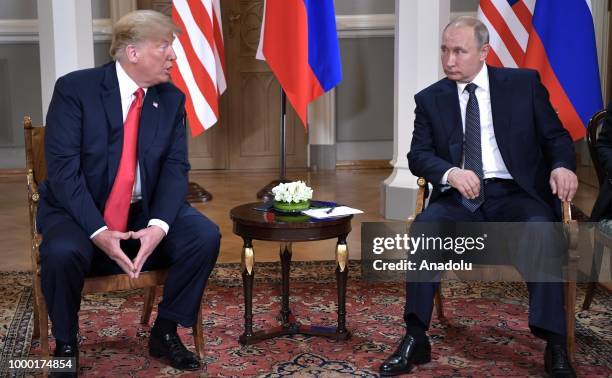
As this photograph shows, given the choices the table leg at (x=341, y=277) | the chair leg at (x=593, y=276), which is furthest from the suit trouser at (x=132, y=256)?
the chair leg at (x=593, y=276)

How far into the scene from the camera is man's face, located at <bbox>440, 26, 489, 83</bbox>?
10.8ft

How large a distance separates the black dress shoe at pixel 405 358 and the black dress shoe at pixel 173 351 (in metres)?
0.68

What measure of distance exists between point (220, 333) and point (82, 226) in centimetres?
81

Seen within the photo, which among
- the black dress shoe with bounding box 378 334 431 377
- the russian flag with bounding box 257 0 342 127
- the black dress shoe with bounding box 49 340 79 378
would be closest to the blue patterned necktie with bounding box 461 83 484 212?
the black dress shoe with bounding box 378 334 431 377

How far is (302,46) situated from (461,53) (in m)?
2.62

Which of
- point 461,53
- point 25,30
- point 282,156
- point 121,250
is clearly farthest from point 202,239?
point 25,30

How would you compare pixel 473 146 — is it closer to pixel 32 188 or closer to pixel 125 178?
pixel 125 178

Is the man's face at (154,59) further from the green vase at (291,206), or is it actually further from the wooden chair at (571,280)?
the wooden chair at (571,280)

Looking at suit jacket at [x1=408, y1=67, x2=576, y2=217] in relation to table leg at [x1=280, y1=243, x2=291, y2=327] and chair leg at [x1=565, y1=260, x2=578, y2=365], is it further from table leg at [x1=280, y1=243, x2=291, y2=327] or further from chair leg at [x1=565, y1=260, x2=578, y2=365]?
table leg at [x1=280, y1=243, x2=291, y2=327]

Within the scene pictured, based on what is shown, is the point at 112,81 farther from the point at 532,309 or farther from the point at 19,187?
the point at 19,187

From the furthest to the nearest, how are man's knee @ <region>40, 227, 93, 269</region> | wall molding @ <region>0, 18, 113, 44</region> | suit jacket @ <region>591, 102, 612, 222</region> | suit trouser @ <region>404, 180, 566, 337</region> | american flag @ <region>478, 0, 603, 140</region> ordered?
wall molding @ <region>0, 18, 113, 44</region> < american flag @ <region>478, 0, 603, 140</region> < suit jacket @ <region>591, 102, 612, 222</region> < suit trouser @ <region>404, 180, 566, 337</region> < man's knee @ <region>40, 227, 93, 269</region>

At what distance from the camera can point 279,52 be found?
5.95 metres

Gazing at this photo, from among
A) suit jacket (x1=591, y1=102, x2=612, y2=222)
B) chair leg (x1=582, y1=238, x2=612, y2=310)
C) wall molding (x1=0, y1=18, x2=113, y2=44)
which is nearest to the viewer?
suit jacket (x1=591, y1=102, x2=612, y2=222)

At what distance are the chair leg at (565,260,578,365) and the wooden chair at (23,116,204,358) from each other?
1.34 meters
